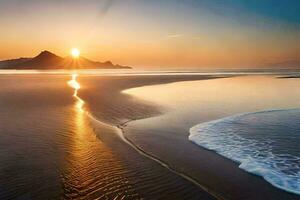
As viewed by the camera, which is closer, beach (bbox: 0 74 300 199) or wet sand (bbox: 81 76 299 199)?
beach (bbox: 0 74 300 199)

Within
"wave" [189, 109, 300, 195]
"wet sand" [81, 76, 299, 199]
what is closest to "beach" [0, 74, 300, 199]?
"wet sand" [81, 76, 299, 199]

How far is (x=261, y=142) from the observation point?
46.5 feet

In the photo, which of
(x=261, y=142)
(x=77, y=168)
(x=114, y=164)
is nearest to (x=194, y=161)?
(x=114, y=164)

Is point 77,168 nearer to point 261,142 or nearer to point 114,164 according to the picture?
point 114,164

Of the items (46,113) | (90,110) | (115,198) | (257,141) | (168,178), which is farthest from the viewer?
(90,110)

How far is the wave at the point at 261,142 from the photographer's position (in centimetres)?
1039

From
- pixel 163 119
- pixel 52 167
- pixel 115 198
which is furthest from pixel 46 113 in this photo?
pixel 115 198

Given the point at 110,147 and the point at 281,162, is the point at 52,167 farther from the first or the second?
the point at 281,162

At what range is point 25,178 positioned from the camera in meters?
9.51

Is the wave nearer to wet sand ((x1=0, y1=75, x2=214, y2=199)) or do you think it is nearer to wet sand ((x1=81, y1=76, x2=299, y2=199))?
wet sand ((x1=81, y1=76, x2=299, y2=199))

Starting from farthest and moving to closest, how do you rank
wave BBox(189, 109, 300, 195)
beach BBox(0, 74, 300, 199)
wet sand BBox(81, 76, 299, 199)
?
wave BBox(189, 109, 300, 195) < wet sand BBox(81, 76, 299, 199) < beach BBox(0, 74, 300, 199)

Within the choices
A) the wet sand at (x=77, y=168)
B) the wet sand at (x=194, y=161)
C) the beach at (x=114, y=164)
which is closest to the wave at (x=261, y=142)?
the wet sand at (x=194, y=161)

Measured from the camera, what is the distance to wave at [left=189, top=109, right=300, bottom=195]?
1039 centimetres

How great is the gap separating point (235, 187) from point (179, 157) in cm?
316
